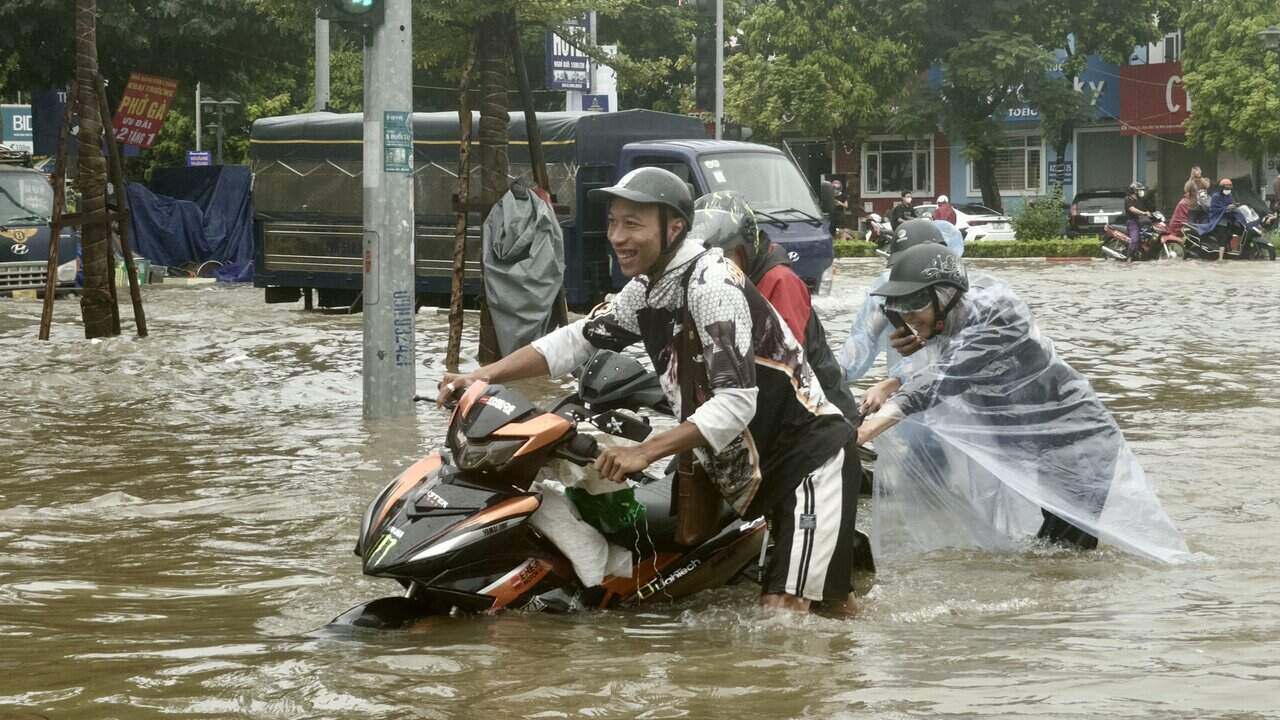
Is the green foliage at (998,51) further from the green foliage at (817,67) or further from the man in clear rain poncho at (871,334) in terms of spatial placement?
the man in clear rain poncho at (871,334)

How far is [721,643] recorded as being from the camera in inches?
210

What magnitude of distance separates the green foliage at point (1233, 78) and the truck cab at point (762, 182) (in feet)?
83.4

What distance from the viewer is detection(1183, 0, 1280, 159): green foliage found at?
42000mm

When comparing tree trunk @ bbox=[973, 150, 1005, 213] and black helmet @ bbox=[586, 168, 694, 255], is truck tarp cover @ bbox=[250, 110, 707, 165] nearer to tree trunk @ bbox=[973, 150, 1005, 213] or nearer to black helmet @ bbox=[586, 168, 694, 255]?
black helmet @ bbox=[586, 168, 694, 255]

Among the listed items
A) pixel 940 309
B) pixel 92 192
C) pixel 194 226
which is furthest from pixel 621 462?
pixel 194 226

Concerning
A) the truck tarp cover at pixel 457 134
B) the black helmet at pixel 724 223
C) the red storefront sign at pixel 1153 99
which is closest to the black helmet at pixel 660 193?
the black helmet at pixel 724 223

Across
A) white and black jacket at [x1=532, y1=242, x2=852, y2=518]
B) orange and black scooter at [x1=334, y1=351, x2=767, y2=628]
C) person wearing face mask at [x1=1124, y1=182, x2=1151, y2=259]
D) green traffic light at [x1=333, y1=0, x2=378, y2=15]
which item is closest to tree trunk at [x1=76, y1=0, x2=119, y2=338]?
green traffic light at [x1=333, y1=0, x2=378, y2=15]

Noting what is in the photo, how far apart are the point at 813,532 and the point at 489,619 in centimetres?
98

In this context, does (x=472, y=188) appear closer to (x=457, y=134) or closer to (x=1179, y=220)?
(x=457, y=134)

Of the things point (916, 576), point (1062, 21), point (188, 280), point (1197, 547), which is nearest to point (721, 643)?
point (916, 576)

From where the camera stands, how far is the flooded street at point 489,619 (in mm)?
4645

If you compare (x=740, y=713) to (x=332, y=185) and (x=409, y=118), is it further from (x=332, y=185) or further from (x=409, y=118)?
(x=332, y=185)

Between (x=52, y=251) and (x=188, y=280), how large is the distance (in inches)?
579

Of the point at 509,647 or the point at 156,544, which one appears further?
the point at 156,544
